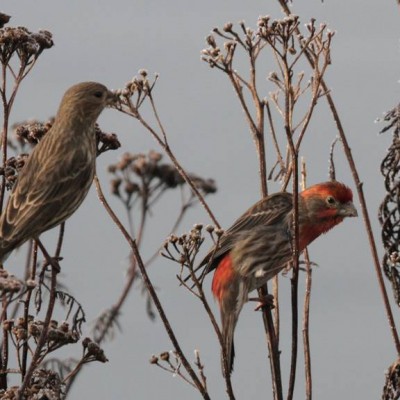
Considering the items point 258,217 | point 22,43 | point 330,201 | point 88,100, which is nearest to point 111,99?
point 88,100

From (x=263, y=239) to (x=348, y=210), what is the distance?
3.21ft

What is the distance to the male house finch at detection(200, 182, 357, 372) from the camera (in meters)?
9.69

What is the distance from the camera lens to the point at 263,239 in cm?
1016

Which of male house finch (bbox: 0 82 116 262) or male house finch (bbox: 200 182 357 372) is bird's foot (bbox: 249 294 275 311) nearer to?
male house finch (bbox: 200 182 357 372)

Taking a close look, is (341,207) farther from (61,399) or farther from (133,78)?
(61,399)

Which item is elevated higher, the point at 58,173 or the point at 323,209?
the point at 323,209

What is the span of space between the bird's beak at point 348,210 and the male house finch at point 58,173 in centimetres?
305

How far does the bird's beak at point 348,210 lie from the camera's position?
410 inches

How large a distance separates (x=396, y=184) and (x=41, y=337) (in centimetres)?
328

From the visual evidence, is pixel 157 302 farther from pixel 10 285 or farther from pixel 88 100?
pixel 88 100

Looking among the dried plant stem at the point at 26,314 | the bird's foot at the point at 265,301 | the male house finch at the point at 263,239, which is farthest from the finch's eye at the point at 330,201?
the dried plant stem at the point at 26,314

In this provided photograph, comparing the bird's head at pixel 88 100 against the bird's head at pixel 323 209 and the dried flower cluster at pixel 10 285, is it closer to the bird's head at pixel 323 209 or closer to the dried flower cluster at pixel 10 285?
the dried flower cluster at pixel 10 285

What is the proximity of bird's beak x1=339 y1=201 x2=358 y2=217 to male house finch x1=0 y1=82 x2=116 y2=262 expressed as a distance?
305 cm

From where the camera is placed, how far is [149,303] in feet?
32.6
